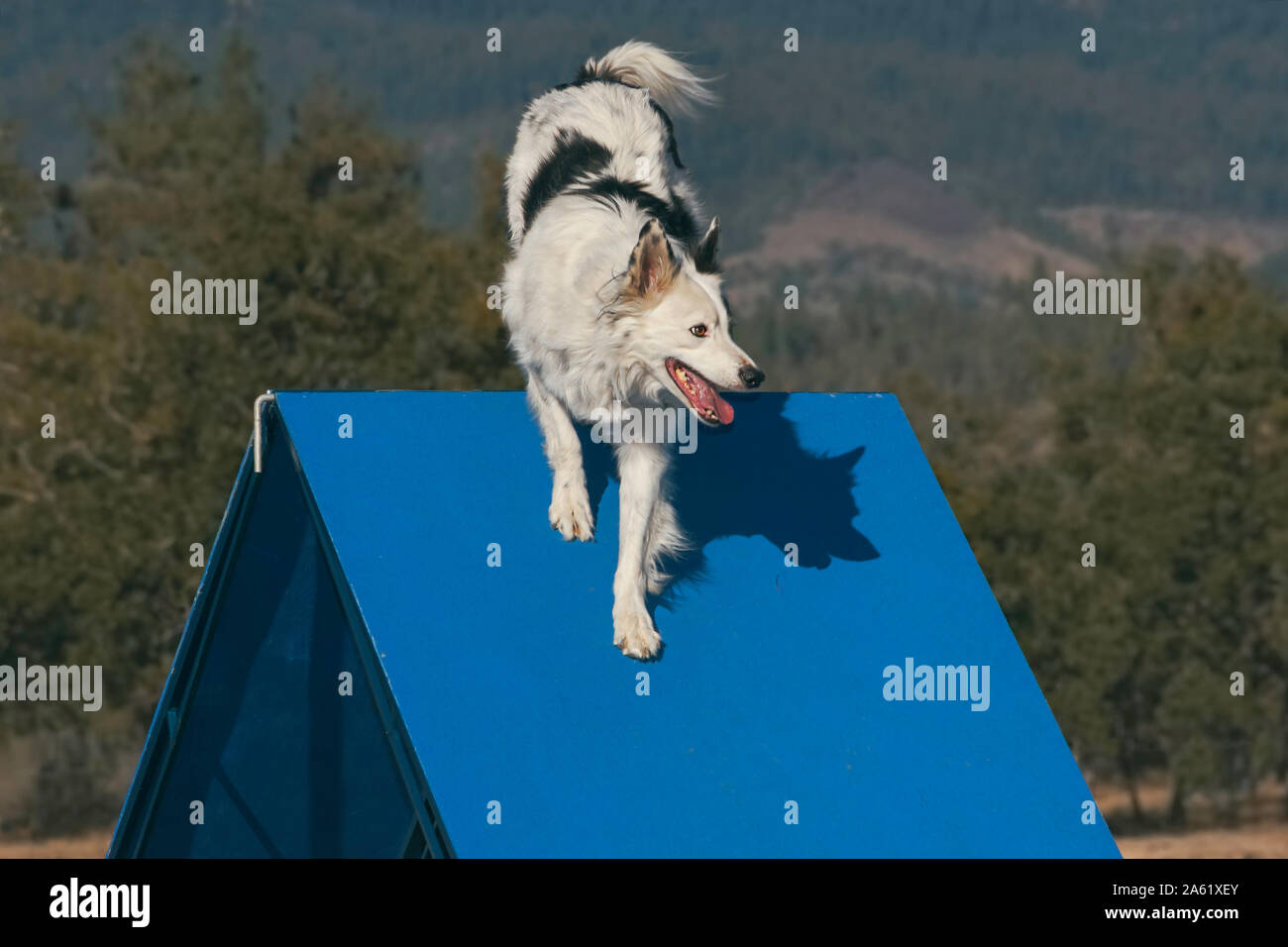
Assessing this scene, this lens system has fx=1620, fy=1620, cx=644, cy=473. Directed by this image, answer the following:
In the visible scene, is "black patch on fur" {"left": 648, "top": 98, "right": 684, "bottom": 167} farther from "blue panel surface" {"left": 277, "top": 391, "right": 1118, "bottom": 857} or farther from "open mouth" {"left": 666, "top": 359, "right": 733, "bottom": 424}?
"open mouth" {"left": 666, "top": 359, "right": 733, "bottom": 424}

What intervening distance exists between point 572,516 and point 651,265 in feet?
3.83

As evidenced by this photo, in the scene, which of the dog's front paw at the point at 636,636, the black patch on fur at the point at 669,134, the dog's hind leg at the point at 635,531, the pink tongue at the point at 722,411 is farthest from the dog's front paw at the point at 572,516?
the black patch on fur at the point at 669,134

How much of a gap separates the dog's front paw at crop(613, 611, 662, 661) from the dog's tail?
133 inches

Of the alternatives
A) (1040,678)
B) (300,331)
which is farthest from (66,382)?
(1040,678)

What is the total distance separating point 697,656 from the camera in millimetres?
6305

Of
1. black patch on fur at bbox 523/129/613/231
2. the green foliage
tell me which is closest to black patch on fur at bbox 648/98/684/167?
black patch on fur at bbox 523/129/613/231

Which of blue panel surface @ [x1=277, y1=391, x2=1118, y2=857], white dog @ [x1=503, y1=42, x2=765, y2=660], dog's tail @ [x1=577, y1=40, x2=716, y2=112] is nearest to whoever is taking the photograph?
blue panel surface @ [x1=277, y1=391, x2=1118, y2=857]

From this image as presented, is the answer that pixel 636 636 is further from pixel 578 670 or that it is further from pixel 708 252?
pixel 708 252

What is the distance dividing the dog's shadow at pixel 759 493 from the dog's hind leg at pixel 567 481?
0.61 feet

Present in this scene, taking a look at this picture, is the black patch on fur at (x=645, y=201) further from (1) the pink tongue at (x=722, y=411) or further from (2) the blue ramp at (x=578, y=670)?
(2) the blue ramp at (x=578, y=670)

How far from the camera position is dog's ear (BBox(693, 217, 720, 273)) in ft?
20.4

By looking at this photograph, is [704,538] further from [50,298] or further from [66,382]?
[50,298]

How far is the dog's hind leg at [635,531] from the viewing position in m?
6.22

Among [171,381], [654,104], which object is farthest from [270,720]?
[171,381]
